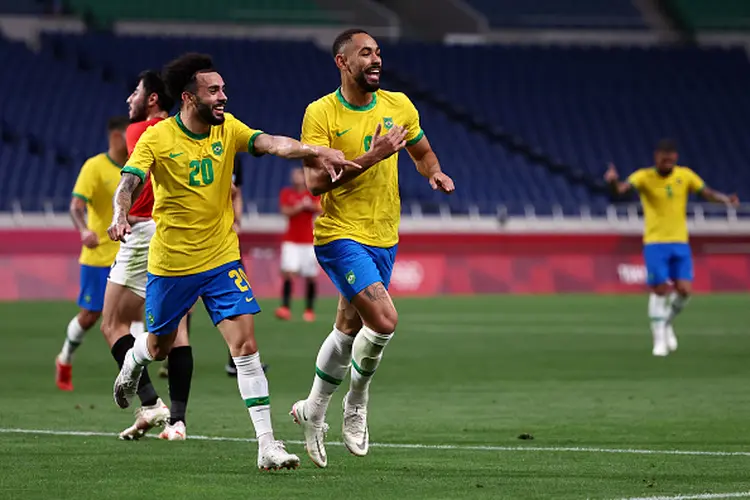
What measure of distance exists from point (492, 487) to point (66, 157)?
27.2 m

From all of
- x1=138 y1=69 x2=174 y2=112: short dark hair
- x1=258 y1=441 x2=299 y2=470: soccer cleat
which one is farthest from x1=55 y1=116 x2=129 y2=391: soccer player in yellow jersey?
x1=258 y1=441 x2=299 y2=470: soccer cleat

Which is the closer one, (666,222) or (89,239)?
(89,239)

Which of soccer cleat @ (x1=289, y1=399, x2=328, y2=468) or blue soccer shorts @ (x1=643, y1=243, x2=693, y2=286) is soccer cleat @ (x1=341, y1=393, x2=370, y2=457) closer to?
soccer cleat @ (x1=289, y1=399, x2=328, y2=468)

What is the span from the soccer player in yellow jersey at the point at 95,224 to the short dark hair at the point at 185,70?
152 inches

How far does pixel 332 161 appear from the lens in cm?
827

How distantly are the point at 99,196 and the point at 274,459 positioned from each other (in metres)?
5.28

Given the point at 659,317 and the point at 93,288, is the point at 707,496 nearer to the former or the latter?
the point at 93,288

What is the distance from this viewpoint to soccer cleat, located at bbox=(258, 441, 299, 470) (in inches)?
321

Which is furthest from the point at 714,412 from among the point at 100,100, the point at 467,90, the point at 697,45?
the point at 697,45

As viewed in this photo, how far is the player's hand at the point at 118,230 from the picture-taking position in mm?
8055

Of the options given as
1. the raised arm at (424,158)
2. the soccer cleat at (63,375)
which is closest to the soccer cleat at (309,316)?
the soccer cleat at (63,375)

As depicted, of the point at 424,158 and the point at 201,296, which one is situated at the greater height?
the point at 424,158

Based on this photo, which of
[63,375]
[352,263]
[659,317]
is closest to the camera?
[352,263]

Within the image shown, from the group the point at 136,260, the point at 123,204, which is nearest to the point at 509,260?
the point at 136,260
